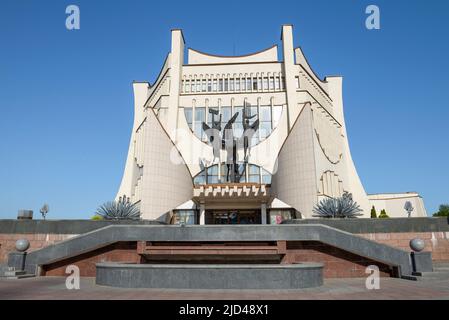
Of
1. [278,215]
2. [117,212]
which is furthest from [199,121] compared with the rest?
[117,212]

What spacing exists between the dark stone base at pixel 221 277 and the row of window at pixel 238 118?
2379cm

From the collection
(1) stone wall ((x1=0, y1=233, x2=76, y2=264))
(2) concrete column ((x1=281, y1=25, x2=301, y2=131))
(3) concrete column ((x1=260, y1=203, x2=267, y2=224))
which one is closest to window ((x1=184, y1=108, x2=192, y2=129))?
(2) concrete column ((x1=281, y1=25, x2=301, y2=131))

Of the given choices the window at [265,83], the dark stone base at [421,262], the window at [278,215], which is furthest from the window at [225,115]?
the dark stone base at [421,262]

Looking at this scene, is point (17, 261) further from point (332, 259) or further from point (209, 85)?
point (209, 85)

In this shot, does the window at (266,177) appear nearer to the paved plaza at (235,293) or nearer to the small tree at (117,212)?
the small tree at (117,212)

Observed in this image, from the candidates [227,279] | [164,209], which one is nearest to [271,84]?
[164,209]

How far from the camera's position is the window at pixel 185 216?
1061 inches

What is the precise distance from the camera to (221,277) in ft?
24.5

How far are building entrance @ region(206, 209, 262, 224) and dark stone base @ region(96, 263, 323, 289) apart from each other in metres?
20.3

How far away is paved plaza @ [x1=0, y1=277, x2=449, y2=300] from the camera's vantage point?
6.46 metres

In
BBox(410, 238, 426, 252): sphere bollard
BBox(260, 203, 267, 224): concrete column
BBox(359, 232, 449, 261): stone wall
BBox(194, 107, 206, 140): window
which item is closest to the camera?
BBox(410, 238, 426, 252): sphere bollard

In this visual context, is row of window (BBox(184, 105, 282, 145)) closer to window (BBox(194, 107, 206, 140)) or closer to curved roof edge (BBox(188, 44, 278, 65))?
window (BBox(194, 107, 206, 140))
